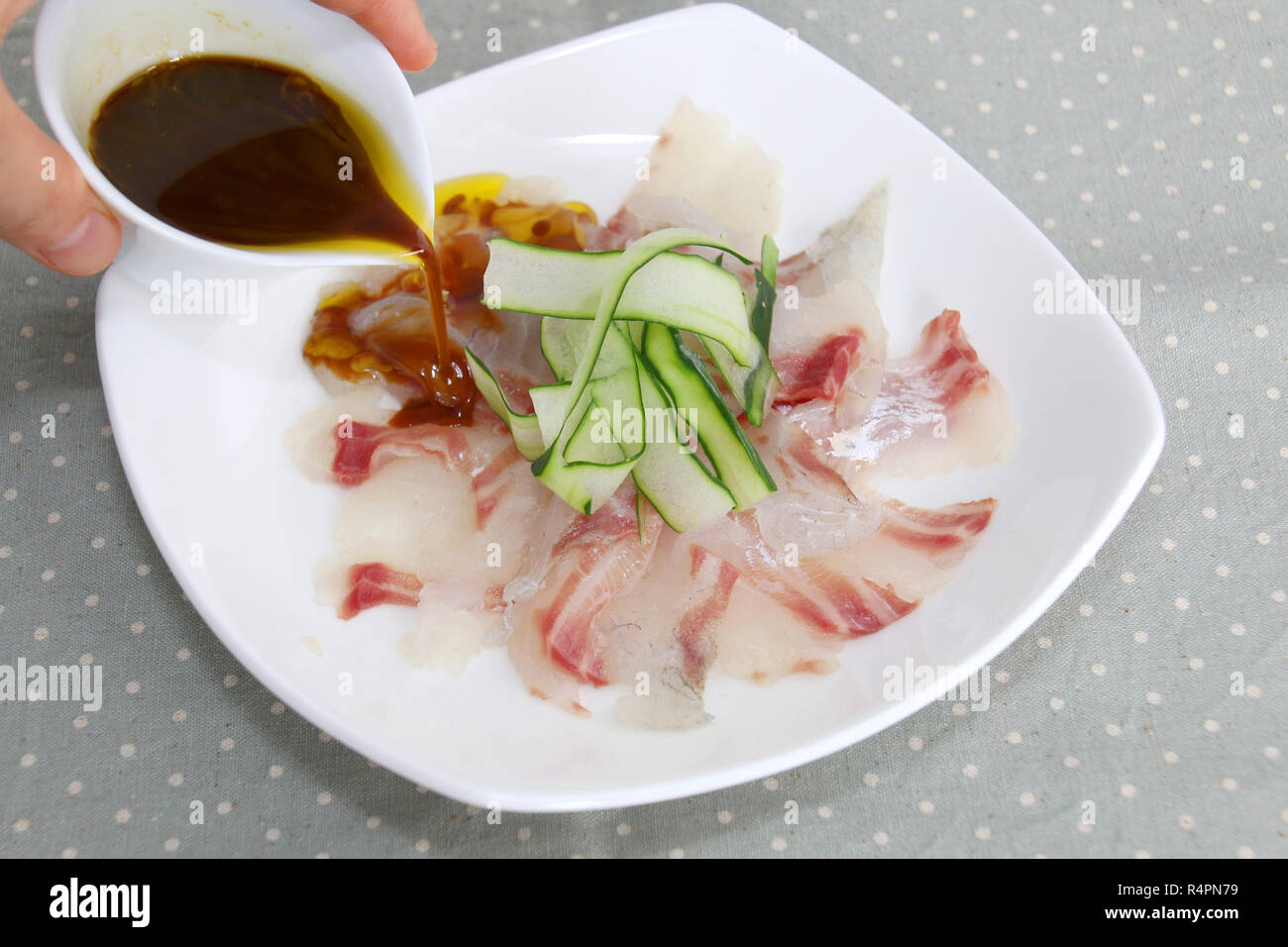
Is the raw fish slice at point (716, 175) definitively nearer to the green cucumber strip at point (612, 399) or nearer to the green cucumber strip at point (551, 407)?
the green cucumber strip at point (612, 399)

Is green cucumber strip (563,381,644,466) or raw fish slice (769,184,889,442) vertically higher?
raw fish slice (769,184,889,442)

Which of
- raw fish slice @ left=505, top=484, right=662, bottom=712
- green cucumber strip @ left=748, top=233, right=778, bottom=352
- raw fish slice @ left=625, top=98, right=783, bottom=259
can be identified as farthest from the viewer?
raw fish slice @ left=625, top=98, right=783, bottom=259

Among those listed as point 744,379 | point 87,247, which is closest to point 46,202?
point 87,247

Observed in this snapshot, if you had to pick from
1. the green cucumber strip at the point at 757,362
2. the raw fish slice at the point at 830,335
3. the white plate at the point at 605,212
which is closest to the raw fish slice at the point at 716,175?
the white plate at the point at 605,212

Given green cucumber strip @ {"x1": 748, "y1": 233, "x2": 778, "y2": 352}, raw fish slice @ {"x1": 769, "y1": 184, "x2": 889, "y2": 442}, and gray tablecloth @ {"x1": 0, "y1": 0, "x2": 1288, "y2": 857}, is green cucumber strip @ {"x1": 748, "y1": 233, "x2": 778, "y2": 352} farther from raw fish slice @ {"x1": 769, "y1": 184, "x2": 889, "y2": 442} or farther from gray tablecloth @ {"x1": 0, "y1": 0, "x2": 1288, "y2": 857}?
gray tablecloth @ {"x1": 0, "y1": 0, "x2": 1288, "y2": 857}

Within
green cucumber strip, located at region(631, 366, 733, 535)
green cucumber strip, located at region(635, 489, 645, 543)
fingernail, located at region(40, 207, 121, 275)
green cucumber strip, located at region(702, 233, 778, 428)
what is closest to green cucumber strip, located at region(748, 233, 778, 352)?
green cucumber strip, located at region(702, 233, 778, 428)

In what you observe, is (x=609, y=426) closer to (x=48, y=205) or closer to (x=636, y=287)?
(x=636, y=287)
